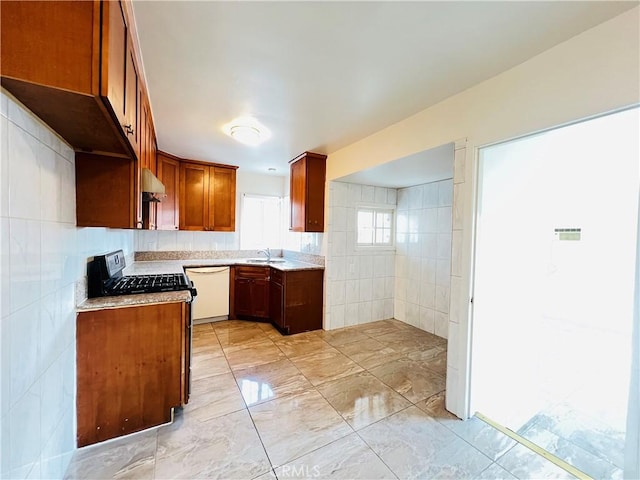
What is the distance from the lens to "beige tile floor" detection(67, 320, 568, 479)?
1501mm

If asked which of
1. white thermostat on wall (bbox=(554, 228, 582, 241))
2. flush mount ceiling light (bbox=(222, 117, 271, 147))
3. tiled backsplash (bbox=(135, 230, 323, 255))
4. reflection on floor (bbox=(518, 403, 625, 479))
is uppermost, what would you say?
flush mount ceiling light (bbox=(222, 117, 271, 147))

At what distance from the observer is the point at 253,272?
4.00 meters

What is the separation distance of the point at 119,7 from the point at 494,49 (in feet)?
6.05

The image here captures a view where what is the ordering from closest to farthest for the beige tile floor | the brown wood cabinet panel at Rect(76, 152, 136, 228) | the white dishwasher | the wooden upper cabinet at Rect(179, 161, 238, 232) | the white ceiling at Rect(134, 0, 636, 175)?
1. the white ceiling at Rect(134, 0, 636, 175)
2. the beige tile floor
3. the brown wood cabinet panel at Rect(76, 152, 136, 228)
4. the white dishwasher
5. the wooden upper cabinet at Rect(179, 161, 238, 232)

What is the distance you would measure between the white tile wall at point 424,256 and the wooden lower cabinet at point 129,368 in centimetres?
299

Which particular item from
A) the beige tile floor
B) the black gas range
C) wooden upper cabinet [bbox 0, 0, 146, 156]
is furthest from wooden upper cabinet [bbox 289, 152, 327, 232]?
wooden upper cabinet [bbox 0, 0, 146, 156]

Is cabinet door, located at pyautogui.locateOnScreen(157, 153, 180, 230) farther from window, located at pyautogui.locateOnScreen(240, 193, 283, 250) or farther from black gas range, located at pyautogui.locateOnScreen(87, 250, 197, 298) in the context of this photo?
black gas range, located at pyautogui.locateOnScreen(87, 250, 197, 298)

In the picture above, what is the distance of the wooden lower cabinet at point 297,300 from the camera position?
11.5ft

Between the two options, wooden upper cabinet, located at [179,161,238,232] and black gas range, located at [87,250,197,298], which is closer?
black gas range, located at [87,250,197,298]

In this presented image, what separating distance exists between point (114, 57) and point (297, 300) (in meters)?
2.99

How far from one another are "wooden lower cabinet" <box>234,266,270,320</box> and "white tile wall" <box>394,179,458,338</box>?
6.71ft

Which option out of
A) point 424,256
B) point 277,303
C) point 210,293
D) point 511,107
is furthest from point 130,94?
point 424,256

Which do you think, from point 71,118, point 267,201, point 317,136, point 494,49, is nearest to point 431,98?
point 494,49

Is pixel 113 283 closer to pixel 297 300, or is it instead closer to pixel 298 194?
pixel 297 300
